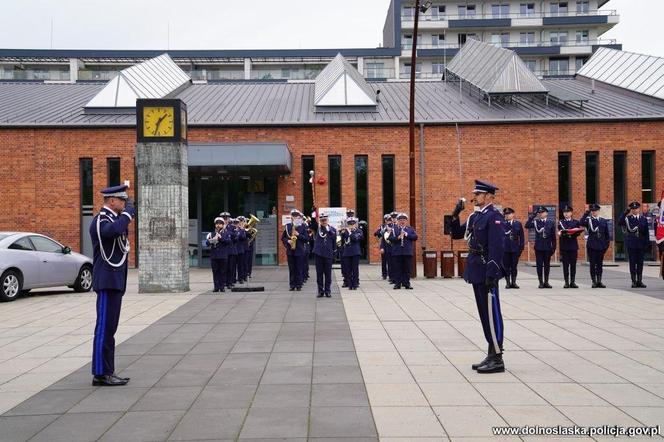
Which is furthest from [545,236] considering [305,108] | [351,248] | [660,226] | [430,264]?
[305,108]

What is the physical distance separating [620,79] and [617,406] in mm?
31874

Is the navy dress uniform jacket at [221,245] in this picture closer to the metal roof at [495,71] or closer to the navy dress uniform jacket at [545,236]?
the navy dress uniform jacket at [545,236]

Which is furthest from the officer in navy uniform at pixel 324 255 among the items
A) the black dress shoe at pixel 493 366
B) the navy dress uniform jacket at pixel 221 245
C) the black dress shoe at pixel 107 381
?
the black dress shoe at pixel 107 381

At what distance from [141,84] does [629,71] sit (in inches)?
988

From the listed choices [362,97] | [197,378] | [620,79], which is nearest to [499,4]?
[620,79]

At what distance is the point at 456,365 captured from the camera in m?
7.69

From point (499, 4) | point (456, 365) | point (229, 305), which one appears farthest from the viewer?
point (499, 4)

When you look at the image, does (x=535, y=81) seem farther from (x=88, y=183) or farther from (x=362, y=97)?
(x=88, y=183)

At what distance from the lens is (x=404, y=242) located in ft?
56.6

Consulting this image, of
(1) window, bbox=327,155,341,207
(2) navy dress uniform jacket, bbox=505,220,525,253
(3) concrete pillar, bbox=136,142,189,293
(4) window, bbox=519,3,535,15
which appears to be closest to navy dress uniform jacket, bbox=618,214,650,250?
(2) navy dress uniform jacket, bbox=505,220,525,253

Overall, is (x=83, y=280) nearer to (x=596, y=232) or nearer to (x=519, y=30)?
(x=596, y=232)

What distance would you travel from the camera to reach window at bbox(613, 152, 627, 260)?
90.1ft

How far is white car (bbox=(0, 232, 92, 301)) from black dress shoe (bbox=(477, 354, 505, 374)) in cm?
1187

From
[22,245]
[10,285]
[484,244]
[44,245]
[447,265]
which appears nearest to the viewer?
[484,244]
